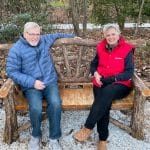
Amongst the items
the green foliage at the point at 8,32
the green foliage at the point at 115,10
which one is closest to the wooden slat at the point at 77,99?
the green foliage at the point at 8,32

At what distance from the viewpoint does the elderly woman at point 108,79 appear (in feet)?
16.2

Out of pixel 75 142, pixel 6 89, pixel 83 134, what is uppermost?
pixel 6 89

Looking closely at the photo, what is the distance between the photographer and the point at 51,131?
16.7 ft

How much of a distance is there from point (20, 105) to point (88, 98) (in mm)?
926

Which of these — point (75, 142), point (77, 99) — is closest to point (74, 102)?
point (77, 99)

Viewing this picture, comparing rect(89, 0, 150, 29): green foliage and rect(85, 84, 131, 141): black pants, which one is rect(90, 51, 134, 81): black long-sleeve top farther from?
rect(89, 0, 150, 29): green foliage

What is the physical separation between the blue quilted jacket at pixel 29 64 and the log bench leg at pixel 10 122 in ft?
0.80

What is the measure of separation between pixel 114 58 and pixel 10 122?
1562 mm

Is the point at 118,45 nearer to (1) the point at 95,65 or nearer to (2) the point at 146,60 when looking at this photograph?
(1) the point at 95,65

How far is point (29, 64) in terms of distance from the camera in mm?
5133

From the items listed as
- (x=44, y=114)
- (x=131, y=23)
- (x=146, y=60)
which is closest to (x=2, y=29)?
(x=146, y=60)

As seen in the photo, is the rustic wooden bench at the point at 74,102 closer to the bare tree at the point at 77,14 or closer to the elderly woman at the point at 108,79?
the elderly woman at the point at 108,79

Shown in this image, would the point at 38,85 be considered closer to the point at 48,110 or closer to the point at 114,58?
the point at 48,110

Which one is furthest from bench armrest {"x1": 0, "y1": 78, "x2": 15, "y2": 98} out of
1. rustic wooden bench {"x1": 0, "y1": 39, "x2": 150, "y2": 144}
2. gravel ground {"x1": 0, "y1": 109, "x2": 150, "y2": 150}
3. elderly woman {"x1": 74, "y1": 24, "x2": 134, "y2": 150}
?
elderly woman {"x1": 74, "y1": 24, "x2": 134, "y2": 150}
